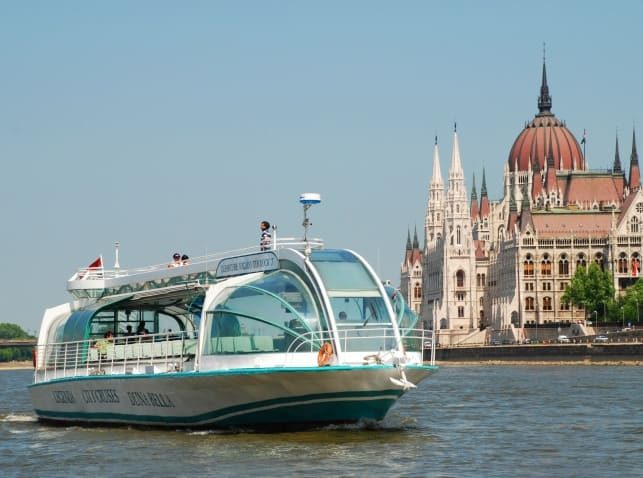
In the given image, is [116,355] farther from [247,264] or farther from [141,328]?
[247,264]

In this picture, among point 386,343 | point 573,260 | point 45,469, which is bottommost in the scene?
point 45,469

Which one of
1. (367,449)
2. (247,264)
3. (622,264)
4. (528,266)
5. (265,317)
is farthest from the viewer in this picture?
(528,266)

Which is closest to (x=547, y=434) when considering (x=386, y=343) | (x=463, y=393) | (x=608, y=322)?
(x=386, y=343)

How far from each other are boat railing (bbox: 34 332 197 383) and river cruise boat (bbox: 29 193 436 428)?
0.06 meters

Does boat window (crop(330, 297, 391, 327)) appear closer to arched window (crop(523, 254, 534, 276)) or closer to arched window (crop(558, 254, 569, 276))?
arched window (crop(558, 254, 569, 276))

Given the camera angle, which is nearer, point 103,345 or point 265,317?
point 265,317

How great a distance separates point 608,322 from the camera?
6678 inches

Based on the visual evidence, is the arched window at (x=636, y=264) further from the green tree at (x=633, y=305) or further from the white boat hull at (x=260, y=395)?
the white boat hull at (x=260, y=395)

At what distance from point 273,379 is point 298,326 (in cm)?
126

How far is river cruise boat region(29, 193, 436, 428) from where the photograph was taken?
3431cm

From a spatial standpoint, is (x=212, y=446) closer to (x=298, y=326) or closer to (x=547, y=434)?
(x=298, y=326)

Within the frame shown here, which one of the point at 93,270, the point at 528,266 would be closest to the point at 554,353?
the point at 528,266

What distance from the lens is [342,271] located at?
3541cm

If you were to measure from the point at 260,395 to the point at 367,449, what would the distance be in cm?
317
